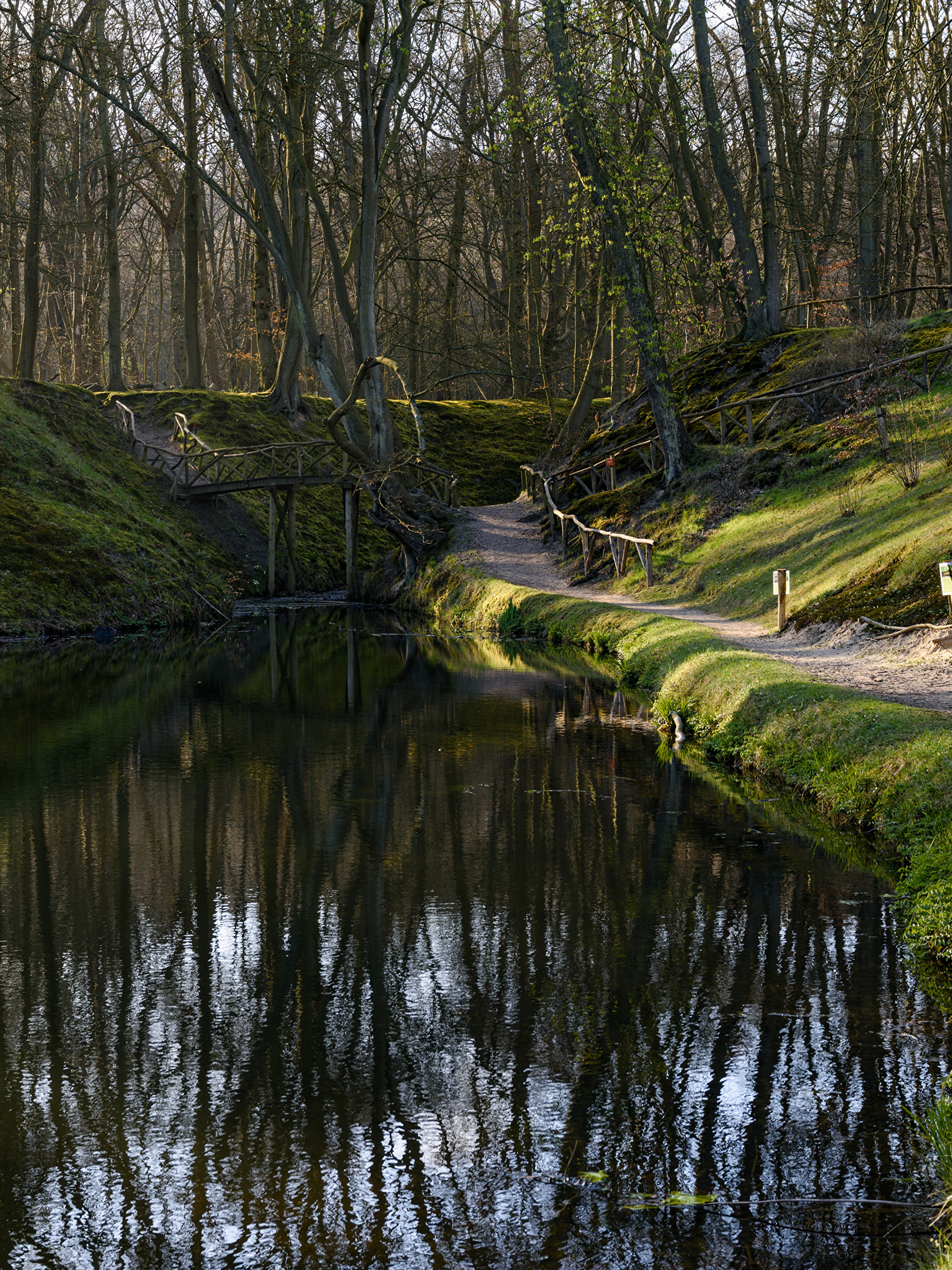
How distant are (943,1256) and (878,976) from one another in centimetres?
251

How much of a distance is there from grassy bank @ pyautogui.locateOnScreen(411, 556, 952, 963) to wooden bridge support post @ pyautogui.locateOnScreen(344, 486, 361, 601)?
15642mm

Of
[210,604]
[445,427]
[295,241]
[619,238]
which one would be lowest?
[210,604]

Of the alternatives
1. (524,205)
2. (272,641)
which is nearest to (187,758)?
(272,641)

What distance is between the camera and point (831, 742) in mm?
9008

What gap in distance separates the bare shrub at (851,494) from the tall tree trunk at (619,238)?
5.10 meters

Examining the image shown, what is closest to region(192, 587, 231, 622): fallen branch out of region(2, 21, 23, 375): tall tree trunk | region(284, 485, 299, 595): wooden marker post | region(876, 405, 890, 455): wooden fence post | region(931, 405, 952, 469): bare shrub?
region(284, 485, 299, 595): wooden marker post

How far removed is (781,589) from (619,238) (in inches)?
395

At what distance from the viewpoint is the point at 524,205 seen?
3956cm

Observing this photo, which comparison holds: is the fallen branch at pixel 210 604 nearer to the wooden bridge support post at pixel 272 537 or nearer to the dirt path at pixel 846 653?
the wooden bridge support post at pixel 272 537

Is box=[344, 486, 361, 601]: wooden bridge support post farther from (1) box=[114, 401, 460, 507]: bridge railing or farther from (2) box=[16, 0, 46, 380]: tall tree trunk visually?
(2) box=[16, 0, 46, 380]: tall tree trunk

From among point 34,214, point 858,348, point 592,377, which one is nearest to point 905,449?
point 858,348

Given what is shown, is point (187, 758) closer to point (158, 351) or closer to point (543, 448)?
point (543, 448)

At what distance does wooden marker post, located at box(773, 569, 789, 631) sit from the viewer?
1485cm

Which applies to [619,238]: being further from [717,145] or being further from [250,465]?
[250,465]
